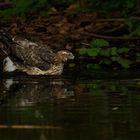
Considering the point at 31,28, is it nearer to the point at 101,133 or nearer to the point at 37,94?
the point at 37,94

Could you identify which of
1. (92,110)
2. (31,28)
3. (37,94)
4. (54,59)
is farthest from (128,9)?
(92,110)

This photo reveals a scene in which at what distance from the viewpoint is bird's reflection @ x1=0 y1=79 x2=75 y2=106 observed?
31.4ft

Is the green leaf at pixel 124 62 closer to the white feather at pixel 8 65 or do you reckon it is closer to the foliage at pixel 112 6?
the white feather at pixel 8 65

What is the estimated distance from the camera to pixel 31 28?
1658 centimetres

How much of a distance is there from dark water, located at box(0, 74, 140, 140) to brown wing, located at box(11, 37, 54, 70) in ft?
2.02

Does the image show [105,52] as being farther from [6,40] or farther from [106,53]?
[6,40]

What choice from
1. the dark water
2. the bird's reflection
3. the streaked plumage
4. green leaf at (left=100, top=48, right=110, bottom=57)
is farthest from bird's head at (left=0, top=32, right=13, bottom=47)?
green leaf at (left=100, top=48, right=110, bottom=57)

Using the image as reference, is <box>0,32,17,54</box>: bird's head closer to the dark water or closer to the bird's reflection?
the dark water

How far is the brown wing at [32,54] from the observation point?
497 inches

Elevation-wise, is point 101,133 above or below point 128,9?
below

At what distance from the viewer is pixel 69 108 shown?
8.73m

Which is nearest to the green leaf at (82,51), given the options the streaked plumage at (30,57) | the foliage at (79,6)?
the streaked plumage at (30,57)

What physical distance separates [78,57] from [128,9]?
251 centimetres

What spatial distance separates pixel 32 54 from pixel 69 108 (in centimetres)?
406
